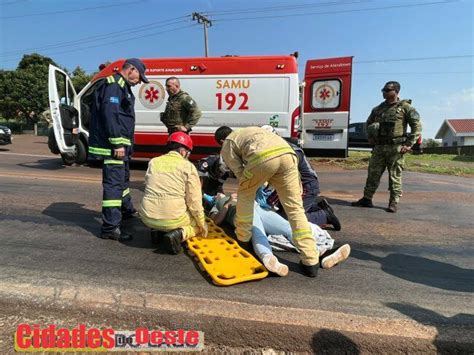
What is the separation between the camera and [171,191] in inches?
132

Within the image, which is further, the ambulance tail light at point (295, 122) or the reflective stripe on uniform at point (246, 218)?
the ambulance tail light at point (295, 122)

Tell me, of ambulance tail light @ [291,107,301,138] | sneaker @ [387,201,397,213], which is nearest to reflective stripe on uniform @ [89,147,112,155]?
sneaker @ [387,201,397,213]

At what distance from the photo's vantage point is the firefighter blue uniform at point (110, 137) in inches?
146

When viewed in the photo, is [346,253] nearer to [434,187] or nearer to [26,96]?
[434,187]

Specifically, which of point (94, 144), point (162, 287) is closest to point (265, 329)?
point (162, 287)

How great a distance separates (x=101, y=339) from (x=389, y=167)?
4.90 meters

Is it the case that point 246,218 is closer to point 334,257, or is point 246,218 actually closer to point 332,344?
point 334,257

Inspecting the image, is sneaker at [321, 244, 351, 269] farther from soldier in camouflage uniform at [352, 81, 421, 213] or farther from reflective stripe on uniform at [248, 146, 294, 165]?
soldier in camouflage uniform at [352, 81, 421, 213]

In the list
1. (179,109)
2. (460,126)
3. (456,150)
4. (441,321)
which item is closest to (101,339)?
(441,321)

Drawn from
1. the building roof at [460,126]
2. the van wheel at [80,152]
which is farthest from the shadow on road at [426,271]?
the building roof at [460,126]

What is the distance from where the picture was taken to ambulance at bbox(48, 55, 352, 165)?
8305mm

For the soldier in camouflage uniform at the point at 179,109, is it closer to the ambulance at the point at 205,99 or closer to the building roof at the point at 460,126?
the ambulance at the point at 205,99

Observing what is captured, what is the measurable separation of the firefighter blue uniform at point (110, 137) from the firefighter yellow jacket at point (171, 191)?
57 centimetres

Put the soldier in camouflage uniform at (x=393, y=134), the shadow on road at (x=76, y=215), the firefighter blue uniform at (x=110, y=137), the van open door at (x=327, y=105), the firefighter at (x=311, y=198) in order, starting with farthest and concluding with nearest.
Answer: the van open door at (x=327, y=105)
the soldier in camouflage uniform at (x=393, y=134)
the shadow on road at (x=76, y=215)
the firefighter at (x=311, y=198)
the firefighter blue uniform at (x=110, y=137)
